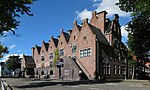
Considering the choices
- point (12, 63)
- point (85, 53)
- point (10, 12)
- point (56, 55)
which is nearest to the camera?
point (10, 12)

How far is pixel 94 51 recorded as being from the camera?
168 feet

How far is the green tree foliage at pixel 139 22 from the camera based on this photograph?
89.2 ft

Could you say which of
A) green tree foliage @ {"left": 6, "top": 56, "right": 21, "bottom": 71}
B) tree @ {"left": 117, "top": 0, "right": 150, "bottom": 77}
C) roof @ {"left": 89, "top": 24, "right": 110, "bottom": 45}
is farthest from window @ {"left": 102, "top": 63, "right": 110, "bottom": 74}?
green tree foliage @ {"left": 6, "top": 56, "right": 21, "bottom": 71}

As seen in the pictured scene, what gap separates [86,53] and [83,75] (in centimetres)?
522

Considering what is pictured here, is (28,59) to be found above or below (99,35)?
below

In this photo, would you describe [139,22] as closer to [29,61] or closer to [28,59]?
[29,61]

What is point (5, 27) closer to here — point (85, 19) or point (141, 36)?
point (141, 36)

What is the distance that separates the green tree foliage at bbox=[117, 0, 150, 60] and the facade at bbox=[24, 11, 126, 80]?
1530 centimetres

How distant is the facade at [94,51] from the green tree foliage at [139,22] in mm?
15297

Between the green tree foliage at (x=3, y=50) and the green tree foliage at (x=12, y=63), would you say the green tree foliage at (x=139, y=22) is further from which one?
the green tree foliage at (x=12, y=63)

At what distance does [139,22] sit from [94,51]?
19.8 m

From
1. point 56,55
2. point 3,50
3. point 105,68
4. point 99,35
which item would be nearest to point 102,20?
point 99,35

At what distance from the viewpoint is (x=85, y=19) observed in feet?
180

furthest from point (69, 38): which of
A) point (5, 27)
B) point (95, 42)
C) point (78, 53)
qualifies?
point (5, 27)
